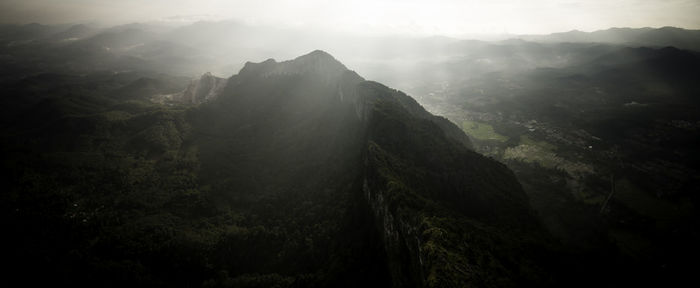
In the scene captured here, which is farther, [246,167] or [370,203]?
[246,167]

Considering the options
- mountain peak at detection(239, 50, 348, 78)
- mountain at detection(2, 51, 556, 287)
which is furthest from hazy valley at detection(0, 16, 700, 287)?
mountain peak at detection(239, 50, 348, 78)

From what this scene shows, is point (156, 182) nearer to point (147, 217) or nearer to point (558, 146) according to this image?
point (147, 217)

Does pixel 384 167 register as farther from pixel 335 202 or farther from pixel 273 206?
pixel 273 206

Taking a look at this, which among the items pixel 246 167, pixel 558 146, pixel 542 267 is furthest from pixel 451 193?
pixel 558 146

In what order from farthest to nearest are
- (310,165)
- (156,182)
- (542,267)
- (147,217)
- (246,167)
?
(246,167), (310,165), (156,182), (147,217), (542,267)

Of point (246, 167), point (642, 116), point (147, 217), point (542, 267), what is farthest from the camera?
point (642, 116)

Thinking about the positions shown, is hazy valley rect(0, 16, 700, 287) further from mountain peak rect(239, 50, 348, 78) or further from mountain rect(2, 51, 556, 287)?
mountain peak rect(239, 50, 348, 78)

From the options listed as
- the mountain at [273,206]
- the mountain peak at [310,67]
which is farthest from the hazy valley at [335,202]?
the mountain peak at [310,67]

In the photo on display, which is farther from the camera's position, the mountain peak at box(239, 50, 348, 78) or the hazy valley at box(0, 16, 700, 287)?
the mountain peak at box(239, 50, 348, 78)

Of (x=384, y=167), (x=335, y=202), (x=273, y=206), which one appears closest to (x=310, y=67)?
(x=273, y=206)
